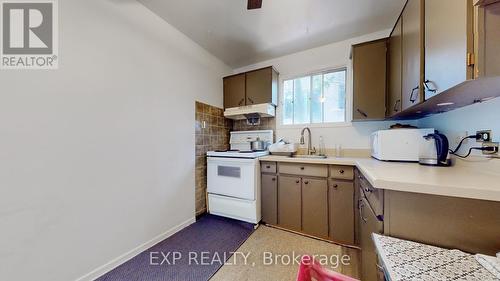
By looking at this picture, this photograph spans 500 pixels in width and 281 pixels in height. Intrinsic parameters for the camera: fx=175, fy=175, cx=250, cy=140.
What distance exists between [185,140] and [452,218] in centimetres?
234

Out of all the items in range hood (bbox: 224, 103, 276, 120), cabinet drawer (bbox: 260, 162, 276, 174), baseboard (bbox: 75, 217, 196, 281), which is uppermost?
range hood (bbox: 224, 103, 276, 120)

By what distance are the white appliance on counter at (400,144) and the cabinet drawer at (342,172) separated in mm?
294

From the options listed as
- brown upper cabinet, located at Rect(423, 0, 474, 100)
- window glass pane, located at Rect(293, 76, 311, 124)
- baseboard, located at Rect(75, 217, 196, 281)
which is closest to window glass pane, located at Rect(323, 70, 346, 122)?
window glass pane, located at Rect(293, 76, 311, 124)

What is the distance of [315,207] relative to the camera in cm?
198

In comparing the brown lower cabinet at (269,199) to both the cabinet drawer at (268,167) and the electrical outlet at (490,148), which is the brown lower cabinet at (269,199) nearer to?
the cabinet drawer at (268,167)

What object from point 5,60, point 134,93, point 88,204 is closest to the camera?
point 5,60

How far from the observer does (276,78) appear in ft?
9.20

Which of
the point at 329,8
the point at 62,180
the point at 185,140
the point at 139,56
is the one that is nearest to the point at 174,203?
the point at 185,140

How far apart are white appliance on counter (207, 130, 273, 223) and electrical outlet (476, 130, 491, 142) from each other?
181cm

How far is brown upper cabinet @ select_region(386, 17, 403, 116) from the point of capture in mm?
1557

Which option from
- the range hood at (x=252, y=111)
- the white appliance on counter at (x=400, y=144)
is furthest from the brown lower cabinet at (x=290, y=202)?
the range hood at (x=252, y=111)

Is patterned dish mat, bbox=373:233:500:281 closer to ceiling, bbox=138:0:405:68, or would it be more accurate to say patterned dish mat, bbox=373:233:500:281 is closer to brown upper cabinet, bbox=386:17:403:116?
brown upper cabinet, bbox=386:17:403:116

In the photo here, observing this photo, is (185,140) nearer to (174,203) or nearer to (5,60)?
(174,203)

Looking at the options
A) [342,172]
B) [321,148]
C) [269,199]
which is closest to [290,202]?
[269,199]
